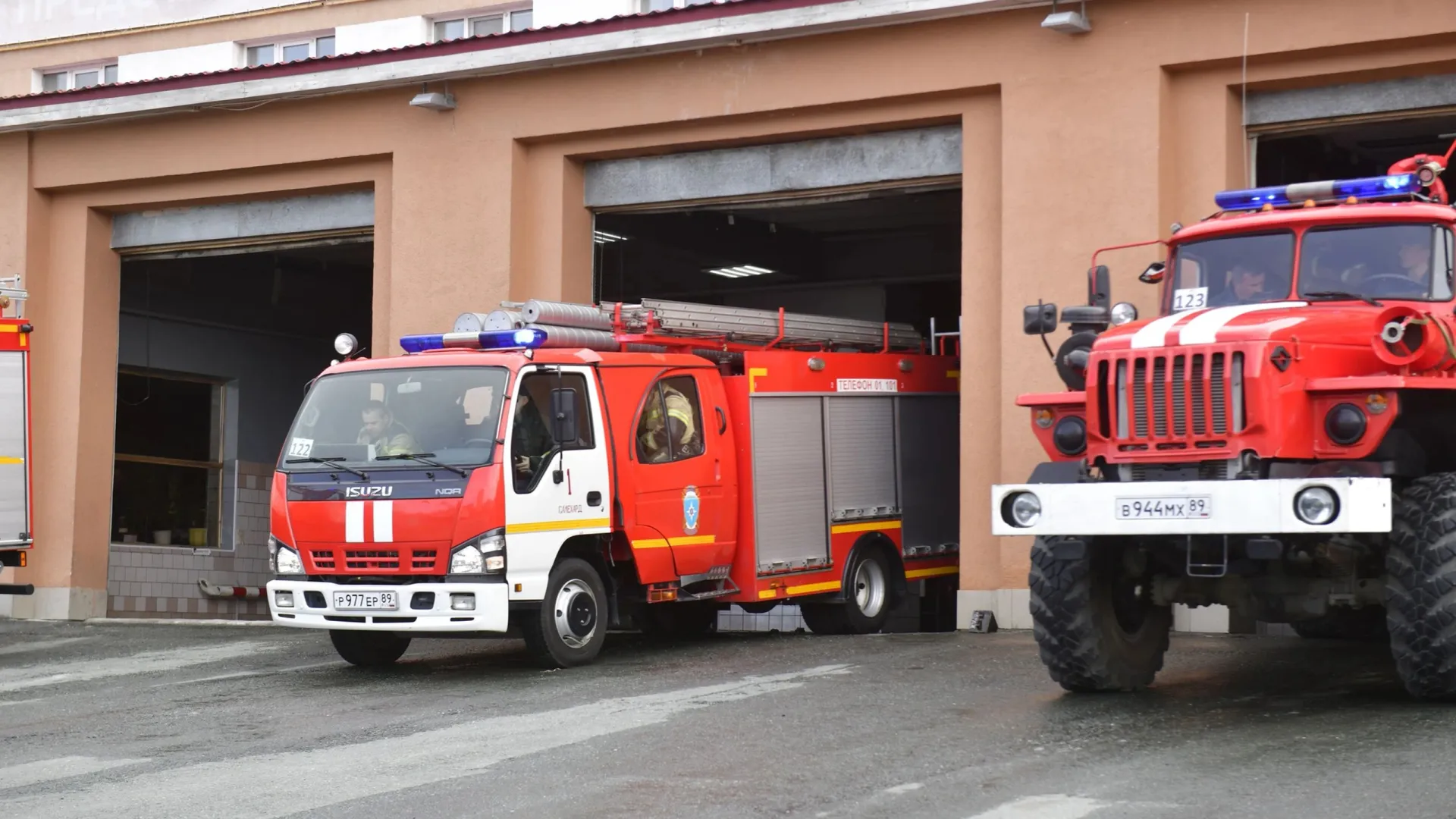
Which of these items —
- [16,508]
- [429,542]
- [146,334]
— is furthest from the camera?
[146,334]

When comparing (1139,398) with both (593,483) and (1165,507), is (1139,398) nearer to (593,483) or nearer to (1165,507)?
(1165,507)

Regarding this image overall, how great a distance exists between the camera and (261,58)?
88.1 ft

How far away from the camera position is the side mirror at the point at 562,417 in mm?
11844

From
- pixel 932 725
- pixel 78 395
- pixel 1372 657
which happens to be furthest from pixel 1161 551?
pixel 78 395

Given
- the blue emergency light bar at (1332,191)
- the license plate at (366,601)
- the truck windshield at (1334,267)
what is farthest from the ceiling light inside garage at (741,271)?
the truck windshield at (1334,267)

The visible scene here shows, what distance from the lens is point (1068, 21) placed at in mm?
14195

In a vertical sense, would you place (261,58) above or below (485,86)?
above

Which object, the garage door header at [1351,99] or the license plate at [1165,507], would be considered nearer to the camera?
the license plate at [1165,507]

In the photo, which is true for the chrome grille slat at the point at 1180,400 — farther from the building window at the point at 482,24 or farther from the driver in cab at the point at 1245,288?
the building window at the point at 482,24

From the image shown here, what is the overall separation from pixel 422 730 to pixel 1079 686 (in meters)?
3.72

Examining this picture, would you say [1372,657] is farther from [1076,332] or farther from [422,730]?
[422,730]

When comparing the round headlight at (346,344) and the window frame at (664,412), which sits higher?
the round headlight at (346,344)

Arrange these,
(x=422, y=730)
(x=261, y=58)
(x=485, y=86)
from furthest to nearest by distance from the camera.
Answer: (x=261, y=58) < (x=485, y=86) < (x=422, y=730)

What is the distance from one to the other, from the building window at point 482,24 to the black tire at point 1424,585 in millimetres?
17957
